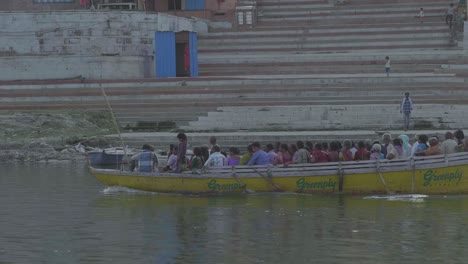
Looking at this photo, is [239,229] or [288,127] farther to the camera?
[288,127]

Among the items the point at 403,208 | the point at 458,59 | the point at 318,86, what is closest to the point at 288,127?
the point at 318,86

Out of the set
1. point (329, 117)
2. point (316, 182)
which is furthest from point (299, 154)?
point (329, 117)

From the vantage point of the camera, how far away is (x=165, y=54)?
33344 mm

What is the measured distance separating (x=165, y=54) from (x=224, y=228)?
18.0 metres

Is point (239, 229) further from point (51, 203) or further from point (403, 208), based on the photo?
point (51, 203)

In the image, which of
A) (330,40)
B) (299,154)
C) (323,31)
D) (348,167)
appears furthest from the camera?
(323,31)

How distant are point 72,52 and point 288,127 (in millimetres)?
7683

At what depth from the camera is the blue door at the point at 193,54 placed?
33.7 m

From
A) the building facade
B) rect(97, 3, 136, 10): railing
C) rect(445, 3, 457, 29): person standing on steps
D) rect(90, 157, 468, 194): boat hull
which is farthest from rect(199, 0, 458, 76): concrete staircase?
rect(90, 157, 468, 194): boat hull

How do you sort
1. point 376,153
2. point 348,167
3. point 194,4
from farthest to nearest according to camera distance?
1. point 194,4
2. point 376,153
3. point 348,167

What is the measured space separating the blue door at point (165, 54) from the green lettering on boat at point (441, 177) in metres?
15.6

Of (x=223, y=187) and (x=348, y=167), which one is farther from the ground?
→ (x=348, y=167)

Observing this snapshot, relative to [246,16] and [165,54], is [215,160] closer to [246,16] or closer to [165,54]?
[165,54]

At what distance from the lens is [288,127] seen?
27953mm
